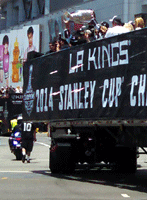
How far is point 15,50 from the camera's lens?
73.2 meters

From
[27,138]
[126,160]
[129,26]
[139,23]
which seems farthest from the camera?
[27,138]

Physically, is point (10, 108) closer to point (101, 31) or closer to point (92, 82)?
point (101, 31)

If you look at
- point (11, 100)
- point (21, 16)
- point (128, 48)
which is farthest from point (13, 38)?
point (128, 48)

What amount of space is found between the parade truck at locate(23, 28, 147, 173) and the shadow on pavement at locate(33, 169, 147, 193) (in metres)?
0.33

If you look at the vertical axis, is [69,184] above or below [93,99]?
below

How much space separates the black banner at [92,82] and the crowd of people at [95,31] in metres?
0.22

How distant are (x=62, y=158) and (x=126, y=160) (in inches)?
73.3

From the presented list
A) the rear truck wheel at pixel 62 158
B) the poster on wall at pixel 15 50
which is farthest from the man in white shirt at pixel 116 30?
the poster on wall at pixel 15 50

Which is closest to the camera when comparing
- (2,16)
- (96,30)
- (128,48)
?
(128,48)

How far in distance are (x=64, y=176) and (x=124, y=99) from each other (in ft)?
13.4

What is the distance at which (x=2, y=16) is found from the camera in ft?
262

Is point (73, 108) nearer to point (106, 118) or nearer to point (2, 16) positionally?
point (106, 118)

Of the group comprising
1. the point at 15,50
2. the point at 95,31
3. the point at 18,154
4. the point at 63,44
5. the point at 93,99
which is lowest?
the point at 18,154

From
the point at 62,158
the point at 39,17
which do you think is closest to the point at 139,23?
the point at 62,158
